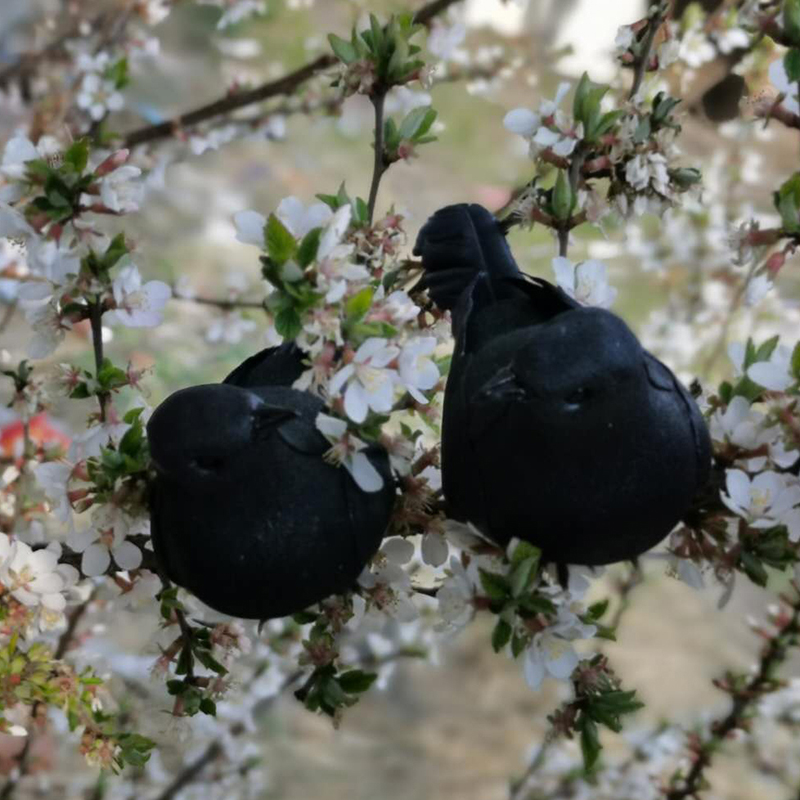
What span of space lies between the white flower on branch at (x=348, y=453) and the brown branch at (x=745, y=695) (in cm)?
55

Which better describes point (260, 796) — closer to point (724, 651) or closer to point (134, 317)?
point (724, 651)

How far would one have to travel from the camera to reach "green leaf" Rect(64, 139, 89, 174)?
1.61 feet

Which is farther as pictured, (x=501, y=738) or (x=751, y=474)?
(x=501, y=738)

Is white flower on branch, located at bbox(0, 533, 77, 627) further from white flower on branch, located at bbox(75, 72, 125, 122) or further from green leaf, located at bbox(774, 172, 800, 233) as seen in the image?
white flower on branch, located at bbox(75, 72, 125, 122)

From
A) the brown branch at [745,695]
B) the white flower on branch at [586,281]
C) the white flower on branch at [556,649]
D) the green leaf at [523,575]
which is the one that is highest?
the white flower on branch at [586,281]

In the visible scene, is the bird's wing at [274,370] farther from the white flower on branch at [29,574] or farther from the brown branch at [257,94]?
the brown branch at [257,94]

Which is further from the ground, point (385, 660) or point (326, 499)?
point (326, 499)

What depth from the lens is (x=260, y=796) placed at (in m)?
1.82

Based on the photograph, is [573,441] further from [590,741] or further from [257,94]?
[257,94]

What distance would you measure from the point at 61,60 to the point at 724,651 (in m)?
2.04

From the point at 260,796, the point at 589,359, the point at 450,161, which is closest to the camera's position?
the point at 589,359

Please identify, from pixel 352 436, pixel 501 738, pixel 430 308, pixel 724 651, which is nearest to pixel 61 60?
pixel 430 308

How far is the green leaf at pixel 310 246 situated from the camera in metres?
0.45

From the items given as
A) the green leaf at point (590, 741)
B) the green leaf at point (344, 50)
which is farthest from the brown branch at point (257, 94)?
the green leaf at point (590, 741)
